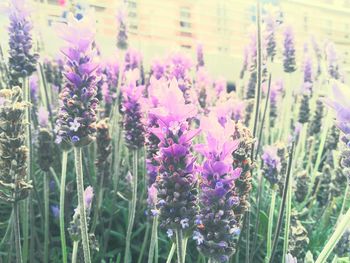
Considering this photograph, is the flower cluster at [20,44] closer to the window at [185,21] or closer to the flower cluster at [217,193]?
the flower cluster at [217,193]

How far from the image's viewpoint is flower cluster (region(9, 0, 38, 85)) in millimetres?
2814

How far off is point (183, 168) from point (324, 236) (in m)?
2.11

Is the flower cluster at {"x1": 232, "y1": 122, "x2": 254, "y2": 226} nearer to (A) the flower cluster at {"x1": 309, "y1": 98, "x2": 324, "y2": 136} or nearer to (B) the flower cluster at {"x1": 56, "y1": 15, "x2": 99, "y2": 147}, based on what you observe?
(B) the flower cluster at {"x1": 56, "y1": 15, "x2": 99, "y2": 147}

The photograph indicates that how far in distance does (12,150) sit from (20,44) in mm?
883

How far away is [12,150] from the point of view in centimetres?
215

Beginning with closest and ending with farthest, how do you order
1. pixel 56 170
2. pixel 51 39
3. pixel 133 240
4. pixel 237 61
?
1. pixel 133 240
2. pixel 56 170
3. pixel 51 39
4. pixel 237 61

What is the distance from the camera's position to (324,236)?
362 cm

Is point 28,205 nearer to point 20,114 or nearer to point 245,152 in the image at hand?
point 20,114

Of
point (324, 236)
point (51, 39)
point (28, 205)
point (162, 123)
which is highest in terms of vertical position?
point (51, 39)

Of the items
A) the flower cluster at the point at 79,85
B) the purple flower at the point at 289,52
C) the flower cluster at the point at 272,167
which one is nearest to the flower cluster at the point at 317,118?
the purple flower at the point at 289,52

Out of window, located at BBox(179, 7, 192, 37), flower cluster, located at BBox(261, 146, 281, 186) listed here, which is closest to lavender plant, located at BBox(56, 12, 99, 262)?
flower cluster, located at BBox(261, 146, 281, 186)

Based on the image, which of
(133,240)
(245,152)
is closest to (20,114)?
(245,152)

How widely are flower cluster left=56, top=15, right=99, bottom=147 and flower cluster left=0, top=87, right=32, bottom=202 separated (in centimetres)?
17

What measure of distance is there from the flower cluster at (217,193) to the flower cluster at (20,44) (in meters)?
1.35
